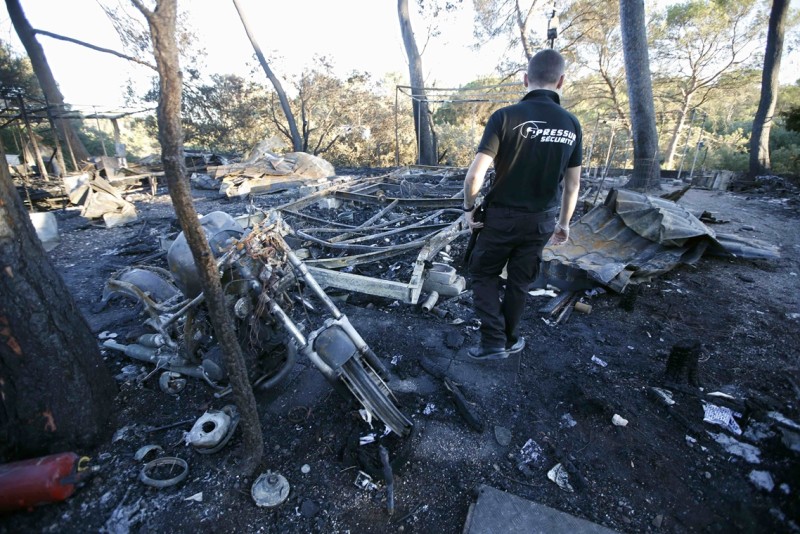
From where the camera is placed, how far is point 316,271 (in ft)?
13.8

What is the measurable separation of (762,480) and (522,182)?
7.32 feet

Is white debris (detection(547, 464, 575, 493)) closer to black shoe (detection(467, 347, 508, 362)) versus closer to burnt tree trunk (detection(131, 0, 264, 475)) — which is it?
black shoe (detection(467, 347, 508, 362))

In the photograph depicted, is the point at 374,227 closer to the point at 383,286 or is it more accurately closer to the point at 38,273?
the point at 383,286

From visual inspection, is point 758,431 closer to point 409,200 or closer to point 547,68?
point 547,68

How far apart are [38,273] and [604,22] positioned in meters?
23.3

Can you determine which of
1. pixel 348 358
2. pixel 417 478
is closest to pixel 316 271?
pixel 348 358

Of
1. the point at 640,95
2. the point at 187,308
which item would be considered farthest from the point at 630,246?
the point at 640,95

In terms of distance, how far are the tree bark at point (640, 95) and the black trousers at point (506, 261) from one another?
8649mm

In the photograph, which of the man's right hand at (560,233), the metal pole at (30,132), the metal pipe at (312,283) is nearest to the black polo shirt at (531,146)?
the man's right hand at (560,233)

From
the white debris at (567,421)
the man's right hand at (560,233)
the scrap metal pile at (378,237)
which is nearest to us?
the white debris at (567,421)

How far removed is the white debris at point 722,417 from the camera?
2.31 meters

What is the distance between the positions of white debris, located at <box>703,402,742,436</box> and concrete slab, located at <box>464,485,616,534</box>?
1244 mm

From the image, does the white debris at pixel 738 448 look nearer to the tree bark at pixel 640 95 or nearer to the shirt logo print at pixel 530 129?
the shirt logo print at pixel 530 129

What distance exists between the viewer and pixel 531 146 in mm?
2361
